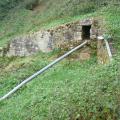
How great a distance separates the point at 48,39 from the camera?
44.9 ft

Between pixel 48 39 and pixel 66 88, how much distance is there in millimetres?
5601

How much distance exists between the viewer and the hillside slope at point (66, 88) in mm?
7254

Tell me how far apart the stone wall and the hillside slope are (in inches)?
16.8

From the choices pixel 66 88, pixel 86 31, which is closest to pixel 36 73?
pixel 66 88

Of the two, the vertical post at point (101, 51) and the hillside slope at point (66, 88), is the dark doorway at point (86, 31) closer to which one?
the hillside slope at point (66, 88)

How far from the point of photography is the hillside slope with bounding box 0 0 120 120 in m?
7.25

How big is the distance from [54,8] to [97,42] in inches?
236

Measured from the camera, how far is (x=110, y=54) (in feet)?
33.3

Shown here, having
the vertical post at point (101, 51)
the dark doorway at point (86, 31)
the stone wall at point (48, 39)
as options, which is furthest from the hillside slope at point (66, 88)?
the dark doorway at point (86, 31)

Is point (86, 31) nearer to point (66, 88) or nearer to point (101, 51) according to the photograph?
point (101, 51)

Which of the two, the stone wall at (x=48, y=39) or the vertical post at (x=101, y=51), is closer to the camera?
the vertical post at (x=101, y=51)

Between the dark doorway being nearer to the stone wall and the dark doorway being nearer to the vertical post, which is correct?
the stone wall

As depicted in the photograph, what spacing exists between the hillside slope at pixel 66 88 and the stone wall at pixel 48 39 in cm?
43

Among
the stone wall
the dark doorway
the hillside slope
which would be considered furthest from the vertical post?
the dark doorway
